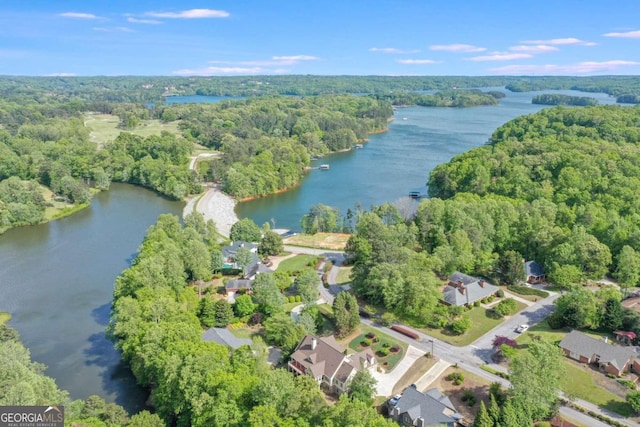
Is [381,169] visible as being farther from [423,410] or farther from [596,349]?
[423,410]

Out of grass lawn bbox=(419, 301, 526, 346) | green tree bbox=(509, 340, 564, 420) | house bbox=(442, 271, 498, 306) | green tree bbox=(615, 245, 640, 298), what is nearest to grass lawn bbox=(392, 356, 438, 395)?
grass lawn bbox=(419, 301, 526, 346)

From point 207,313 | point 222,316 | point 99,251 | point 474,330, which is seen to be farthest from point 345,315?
point 99,251

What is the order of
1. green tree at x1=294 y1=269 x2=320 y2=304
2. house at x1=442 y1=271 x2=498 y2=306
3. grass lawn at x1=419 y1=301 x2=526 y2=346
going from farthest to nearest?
house at x1=442 y1=271 x2=498 y2=306 → green tree at x1=294 y1=269 x2=320 y2=304 → grass lawn at x1=419 y1=301 x2=526 y2=346

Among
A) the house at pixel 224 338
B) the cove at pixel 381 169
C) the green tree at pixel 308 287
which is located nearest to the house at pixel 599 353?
the green tree at pixel 308 287

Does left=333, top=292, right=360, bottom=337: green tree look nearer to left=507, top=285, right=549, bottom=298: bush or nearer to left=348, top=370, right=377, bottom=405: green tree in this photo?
left=348, top=370, right=377, bottom=405: green tree

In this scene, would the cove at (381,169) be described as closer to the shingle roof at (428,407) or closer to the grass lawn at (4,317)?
the grass lawn at (4,317)

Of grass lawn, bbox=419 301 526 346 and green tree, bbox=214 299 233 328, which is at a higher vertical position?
green tree, bbox=214 299 233 328

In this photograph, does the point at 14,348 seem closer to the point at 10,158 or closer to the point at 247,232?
the point at 247,232
